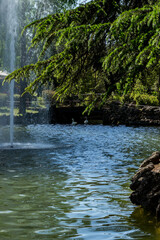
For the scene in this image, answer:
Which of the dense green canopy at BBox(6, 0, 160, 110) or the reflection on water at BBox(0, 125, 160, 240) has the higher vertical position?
the dense green canopy at BBox(6, 0, 160, 110)

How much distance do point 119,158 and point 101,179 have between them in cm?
358

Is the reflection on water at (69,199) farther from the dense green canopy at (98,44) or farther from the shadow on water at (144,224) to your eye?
the dense green canopy at (98,44)

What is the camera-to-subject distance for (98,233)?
4.82 metres

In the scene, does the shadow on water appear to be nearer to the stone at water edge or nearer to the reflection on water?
the reflection on water

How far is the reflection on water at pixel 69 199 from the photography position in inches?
194

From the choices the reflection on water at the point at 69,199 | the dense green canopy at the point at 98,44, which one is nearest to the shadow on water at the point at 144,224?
the reflection on water at the point at 69,199

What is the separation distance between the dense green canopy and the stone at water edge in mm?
1383

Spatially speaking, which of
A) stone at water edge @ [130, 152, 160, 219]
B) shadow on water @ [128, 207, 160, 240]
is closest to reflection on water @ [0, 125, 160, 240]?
shadow on water @ [128, 207, 160, 240]

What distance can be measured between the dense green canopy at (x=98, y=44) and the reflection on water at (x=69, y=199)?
1.79 m

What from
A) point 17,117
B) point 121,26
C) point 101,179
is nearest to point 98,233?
point 121,26


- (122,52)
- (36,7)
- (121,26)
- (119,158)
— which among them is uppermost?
(36,7)

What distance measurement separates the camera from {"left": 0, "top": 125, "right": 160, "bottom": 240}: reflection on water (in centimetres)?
493

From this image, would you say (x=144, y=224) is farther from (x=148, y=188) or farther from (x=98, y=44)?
(x=98, y=44)

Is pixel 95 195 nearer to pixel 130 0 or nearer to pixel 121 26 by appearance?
pixel 121 26
